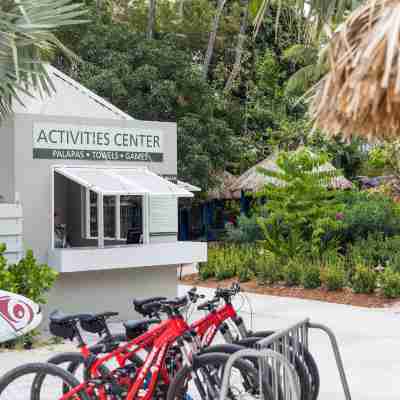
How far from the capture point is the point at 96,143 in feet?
40.3

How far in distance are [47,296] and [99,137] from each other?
8.62ft

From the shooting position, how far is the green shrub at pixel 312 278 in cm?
1516

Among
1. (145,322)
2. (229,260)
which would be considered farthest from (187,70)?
(145,322)

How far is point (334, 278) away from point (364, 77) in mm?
10973

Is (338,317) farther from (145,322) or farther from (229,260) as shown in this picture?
(145,322)

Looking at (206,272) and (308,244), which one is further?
(206,272)

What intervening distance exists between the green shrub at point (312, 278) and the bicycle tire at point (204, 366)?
1017 centimetres

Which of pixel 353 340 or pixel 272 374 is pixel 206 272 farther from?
pixel 272 374

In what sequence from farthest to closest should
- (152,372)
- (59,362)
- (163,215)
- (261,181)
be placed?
1. (261,181)
2. (163,215)
3. (59,362)
4. (152,372)

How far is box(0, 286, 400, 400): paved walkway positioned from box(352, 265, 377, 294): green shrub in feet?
2.39

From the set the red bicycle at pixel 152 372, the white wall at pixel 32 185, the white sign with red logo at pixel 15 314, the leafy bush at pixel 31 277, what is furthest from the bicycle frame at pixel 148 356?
the white wall at pixel 32 185

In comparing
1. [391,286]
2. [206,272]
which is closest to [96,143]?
[391,286]

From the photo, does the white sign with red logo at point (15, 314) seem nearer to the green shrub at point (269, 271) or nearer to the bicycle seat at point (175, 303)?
the bicycle seat at point (175, 303)

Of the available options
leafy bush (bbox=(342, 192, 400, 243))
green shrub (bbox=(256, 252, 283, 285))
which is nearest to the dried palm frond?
green shrub (bbox=(256, 252, 283, 285))
